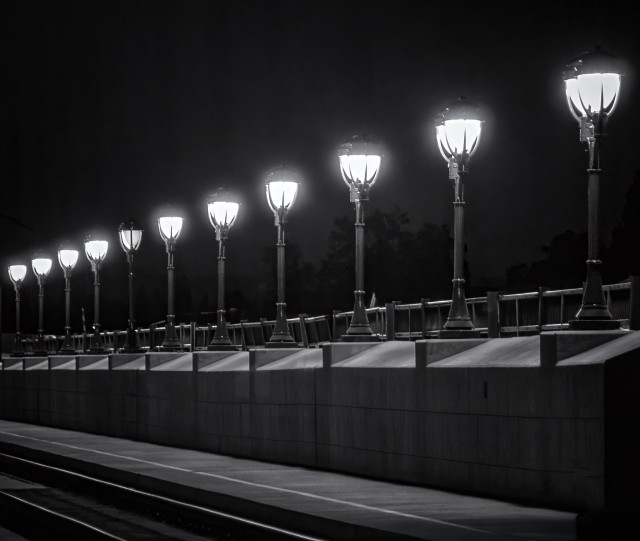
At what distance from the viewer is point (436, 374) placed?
65.8ft

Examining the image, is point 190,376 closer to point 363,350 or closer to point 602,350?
point 363,350

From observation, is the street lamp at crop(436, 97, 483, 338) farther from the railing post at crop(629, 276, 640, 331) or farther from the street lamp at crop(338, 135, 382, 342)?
the street lamp at crop(338, 135, 382, 342)

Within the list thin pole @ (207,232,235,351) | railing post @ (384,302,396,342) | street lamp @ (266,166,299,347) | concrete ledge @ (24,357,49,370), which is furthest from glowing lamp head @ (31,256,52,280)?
railing post @ (384,302,396,342)

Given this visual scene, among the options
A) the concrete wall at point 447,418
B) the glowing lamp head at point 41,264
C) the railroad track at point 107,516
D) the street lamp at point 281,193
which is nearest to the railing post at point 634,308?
the concrete wall at point 447,418

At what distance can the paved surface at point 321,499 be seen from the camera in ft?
49.7

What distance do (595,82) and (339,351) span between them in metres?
8.02

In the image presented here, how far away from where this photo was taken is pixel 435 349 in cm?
2061

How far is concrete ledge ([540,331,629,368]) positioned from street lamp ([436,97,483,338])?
11.6ft

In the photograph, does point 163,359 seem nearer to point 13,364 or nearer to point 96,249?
point 96,249

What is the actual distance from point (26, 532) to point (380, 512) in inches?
177

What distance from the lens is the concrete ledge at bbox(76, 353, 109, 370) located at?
41.2 meters

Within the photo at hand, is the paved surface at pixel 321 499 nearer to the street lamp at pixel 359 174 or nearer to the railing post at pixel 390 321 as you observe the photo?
the street lamp at pixel 359 174

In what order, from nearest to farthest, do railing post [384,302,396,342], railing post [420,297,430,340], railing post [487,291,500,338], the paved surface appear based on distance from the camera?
the paved surface
railing post [487,291,500,338]
railing post [420,297,430,340]
railing post [384,302,396,342]

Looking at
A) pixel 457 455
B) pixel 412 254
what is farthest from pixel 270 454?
pixel 412 254
